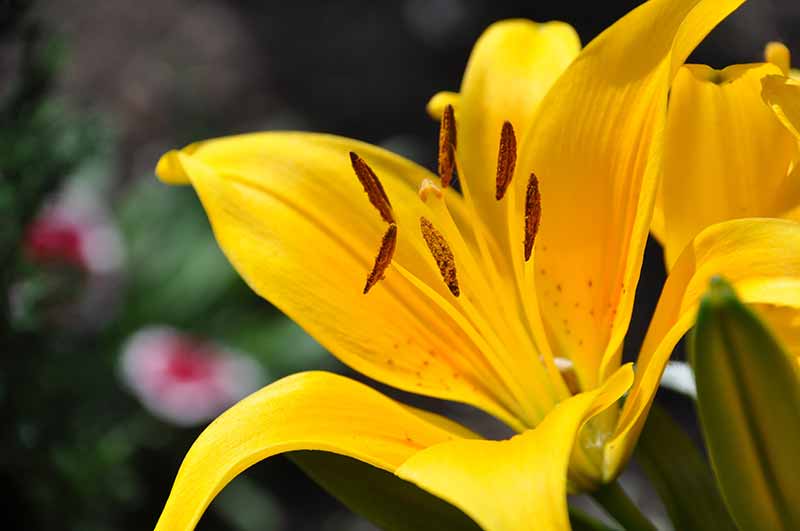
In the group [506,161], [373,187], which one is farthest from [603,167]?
[373,187]

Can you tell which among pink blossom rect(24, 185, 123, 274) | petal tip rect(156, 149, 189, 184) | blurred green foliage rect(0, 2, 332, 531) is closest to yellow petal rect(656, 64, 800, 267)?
petal tip rect(156, 149, 189, 184)

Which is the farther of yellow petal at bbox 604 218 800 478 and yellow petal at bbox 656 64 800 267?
yellow petal at bbox 656 64 800 267

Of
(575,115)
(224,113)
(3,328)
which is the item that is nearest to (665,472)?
(575,115)

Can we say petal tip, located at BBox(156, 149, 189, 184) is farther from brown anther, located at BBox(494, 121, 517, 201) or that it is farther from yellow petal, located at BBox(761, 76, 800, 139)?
yellow petal, located at BBox(761, 76, 800, 139)

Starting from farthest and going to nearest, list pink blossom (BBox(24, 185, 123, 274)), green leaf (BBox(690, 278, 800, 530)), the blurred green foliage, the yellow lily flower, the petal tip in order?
1. pink blossom (BBox(24, 185, 123, 274))
2. the blurred green foliage
3. the petal tip
4. the yellow lily flower
5. green leaf (BBox(690, 278, 800, 530))

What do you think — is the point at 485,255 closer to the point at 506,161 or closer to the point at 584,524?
the point at 506,161

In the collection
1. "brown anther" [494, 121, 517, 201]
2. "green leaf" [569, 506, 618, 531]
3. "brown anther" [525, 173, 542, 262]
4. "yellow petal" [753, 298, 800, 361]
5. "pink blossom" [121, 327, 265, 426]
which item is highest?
"brown anther" [494, 121, 517, 201]

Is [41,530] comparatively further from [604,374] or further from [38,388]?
[604,374]

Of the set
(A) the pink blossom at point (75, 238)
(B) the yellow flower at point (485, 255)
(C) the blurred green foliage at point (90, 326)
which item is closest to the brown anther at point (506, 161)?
(B) the yellow flower at point (485, 255)
